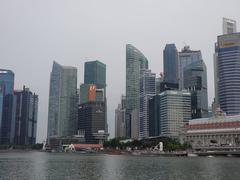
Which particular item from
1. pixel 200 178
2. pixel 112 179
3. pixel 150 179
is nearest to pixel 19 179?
pixel 112 179

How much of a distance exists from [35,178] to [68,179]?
6.54 meters

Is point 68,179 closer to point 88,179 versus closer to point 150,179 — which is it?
point 88,179

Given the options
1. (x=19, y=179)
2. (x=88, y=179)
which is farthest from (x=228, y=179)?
(x=19, y=179)

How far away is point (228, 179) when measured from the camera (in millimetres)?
71188

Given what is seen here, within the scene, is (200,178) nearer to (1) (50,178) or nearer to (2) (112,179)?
(2) (112,179)

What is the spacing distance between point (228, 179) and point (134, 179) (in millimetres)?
16398

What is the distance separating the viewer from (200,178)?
242 ft

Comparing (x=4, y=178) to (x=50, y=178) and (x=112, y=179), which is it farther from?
(x=112, y=179)

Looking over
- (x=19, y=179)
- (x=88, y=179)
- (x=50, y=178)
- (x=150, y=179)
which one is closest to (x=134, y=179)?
(x=150, y=179)

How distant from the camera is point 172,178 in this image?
7481cm

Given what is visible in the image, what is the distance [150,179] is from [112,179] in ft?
22.4

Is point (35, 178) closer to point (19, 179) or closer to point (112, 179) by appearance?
point (19, 179)

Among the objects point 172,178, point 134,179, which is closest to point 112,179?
point 134,179

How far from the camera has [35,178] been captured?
2931 inches
